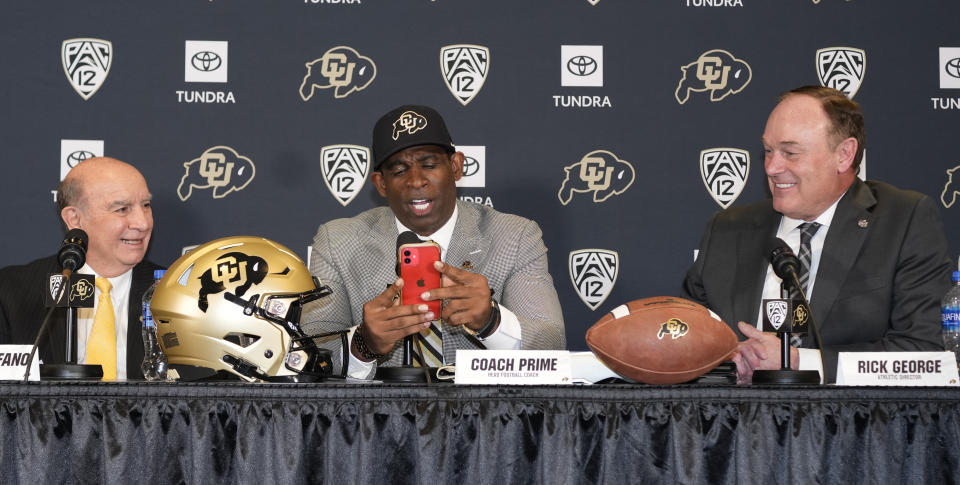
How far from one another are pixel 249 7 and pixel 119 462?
245 cm

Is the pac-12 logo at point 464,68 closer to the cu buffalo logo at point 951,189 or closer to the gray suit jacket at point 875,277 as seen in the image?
the gray suit jacket at point 875,277

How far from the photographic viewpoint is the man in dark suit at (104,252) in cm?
321

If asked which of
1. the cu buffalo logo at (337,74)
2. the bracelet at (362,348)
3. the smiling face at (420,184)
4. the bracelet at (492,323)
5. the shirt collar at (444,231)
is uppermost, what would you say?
the cu buffalo logo at (337,74)

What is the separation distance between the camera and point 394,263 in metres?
3.11

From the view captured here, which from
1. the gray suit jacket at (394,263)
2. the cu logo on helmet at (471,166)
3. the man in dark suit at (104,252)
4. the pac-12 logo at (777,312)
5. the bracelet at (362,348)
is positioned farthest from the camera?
the cu logo on helmet at (471,166)

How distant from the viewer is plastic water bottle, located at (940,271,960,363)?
2451 millimetres

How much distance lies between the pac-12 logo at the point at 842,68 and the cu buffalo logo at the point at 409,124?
1.89m

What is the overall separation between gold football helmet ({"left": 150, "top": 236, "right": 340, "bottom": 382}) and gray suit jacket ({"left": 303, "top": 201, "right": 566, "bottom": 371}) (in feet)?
2.19

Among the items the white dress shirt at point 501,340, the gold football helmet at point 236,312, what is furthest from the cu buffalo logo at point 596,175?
the gold football helmet at point 236,312

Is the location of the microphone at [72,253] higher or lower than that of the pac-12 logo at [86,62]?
lower

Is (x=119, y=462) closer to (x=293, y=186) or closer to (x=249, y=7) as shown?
(x=293, y=186)

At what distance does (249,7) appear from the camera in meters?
3.75

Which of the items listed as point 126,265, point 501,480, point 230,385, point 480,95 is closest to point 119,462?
point 230,385

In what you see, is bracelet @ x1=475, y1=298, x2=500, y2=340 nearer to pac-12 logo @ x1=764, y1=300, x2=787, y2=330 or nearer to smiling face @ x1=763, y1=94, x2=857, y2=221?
pac-12 logo @ x1=764, y1=300, x2=787, y2=330
